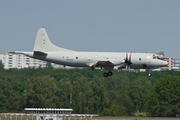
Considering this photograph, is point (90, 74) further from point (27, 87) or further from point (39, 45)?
point (39, 45)

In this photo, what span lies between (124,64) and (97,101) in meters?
50.6

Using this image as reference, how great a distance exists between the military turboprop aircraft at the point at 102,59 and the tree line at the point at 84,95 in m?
37.9

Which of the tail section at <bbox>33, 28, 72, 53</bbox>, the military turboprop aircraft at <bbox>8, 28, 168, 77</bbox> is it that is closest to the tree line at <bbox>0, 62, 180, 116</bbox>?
the tail section at <bbox>33, 28, 72, 53</bbox>

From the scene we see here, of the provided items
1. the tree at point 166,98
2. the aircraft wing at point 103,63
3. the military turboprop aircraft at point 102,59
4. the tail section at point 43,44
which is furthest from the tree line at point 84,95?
the aircraft wing at point 103,63

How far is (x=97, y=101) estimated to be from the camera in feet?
392

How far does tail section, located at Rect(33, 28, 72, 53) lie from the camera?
7225 centimetres

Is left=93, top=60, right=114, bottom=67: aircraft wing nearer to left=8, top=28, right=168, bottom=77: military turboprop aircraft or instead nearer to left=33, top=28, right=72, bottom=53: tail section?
left=8, top=28, right=168, bottom=77: military turboprop aircraft

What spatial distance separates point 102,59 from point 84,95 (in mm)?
51047

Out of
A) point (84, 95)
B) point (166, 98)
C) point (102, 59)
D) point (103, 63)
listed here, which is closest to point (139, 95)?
point (84, 95)

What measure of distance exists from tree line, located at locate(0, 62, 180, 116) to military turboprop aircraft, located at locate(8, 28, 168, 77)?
37.9 meters

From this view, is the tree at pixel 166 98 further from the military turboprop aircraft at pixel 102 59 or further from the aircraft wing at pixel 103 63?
the aircraft wing at pixel 103 63

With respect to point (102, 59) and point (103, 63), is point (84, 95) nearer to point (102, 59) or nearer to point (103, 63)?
point (102, 59)

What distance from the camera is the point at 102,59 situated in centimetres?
6938

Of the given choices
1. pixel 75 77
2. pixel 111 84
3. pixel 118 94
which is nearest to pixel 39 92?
pixel 75 77
